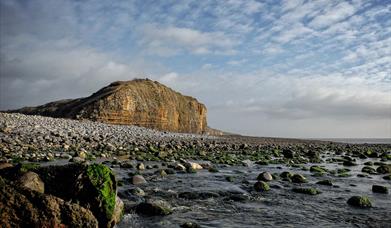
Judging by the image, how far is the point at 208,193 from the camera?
10727mm

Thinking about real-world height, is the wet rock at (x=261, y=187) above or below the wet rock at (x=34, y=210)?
below

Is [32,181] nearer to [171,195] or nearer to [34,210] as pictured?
[34,210]

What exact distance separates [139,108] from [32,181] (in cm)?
6000

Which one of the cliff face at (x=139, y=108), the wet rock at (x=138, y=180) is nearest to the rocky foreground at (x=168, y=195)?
the wet rock at (x=138, y=180)

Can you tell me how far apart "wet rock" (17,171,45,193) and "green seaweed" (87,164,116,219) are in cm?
95

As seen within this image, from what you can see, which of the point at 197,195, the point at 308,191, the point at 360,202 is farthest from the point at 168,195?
the point at 360,202

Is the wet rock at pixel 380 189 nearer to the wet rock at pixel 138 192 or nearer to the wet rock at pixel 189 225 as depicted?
the wet rock at pixel 189 225

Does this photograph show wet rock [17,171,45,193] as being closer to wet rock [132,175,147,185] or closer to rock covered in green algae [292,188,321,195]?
wet rock [132,175,147,185]

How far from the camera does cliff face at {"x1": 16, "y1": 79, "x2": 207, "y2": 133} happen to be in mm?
59469

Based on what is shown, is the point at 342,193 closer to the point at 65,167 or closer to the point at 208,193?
the point at 208,193

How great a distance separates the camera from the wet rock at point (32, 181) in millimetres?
6428

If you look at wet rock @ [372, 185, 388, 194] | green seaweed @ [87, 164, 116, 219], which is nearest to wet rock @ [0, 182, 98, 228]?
green seaweed @ [87, 164, 116, 219]

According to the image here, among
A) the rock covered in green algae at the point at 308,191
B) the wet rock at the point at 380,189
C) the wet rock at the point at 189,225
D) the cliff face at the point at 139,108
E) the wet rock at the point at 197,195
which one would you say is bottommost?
the wet rock at the point at 189,225

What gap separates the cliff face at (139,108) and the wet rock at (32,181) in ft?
172
